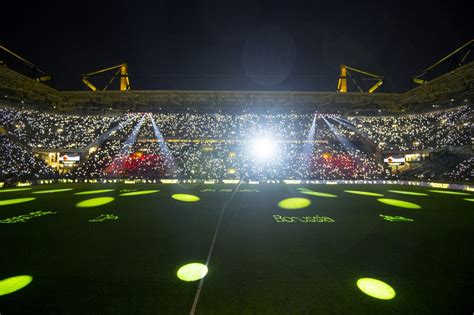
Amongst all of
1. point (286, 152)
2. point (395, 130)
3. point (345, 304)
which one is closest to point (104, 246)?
point (345, 304)

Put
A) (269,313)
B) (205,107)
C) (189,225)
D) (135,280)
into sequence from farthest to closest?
(205,107)
(189,225)
(135,280)
(269,313)

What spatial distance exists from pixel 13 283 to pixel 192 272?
2.25 meters

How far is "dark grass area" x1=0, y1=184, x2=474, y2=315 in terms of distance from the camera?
8.43ft

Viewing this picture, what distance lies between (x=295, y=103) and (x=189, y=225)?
24.0 metres

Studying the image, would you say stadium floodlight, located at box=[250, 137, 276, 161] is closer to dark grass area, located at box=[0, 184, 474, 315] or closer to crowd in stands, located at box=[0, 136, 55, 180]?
crowd in stands, located at box=[0, 136, 55, 180]

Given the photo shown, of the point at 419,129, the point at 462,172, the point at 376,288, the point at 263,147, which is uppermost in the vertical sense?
the point at 419,129

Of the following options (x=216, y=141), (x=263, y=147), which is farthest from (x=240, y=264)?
(x=216, y=141)

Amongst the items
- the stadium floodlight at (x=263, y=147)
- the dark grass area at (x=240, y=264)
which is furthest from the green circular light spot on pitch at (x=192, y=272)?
the stadium floodlight at (x=263, y=147)

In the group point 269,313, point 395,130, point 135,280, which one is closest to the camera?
point 269,313

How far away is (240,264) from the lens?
3.56 metres

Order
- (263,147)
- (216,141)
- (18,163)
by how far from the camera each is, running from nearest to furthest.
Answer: (18,163) < (263,147) < (216,141)

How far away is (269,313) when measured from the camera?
2.42 meters

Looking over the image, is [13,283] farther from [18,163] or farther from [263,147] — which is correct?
[263,147]

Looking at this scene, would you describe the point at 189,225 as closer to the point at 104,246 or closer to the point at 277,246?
the point at 104,246
